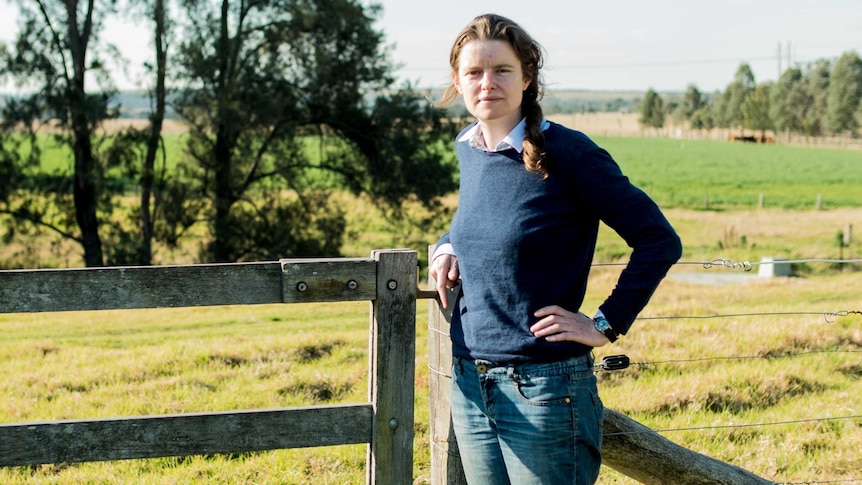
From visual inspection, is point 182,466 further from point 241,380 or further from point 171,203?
point 171,203

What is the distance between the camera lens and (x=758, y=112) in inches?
4461

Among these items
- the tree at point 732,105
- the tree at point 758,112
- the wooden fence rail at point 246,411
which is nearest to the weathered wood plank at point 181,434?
the wooden fence rail at point 246,411

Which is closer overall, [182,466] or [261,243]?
[182,466]

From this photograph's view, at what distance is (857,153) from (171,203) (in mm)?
73081

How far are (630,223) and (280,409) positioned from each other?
4.08 ft

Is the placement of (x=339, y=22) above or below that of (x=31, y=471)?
above

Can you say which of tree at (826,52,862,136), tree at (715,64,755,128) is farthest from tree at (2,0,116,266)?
tree at (715,64,755,128)

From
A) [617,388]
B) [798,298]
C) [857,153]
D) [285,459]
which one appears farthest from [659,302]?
[857,153]

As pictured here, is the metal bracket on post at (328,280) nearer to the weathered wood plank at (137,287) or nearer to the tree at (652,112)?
the weathered wood plank at (137,287)

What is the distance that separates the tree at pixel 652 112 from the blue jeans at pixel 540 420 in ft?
431

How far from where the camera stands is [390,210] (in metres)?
28.3

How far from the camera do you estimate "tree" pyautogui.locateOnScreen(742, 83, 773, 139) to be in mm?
112500

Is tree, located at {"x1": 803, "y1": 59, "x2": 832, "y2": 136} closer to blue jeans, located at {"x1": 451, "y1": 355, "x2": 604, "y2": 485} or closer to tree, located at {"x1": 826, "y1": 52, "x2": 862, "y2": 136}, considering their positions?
tree, located at {"x1": 826, "y1": 52, "x2": 862, "y2": 136}

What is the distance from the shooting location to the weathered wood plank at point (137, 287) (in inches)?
110
